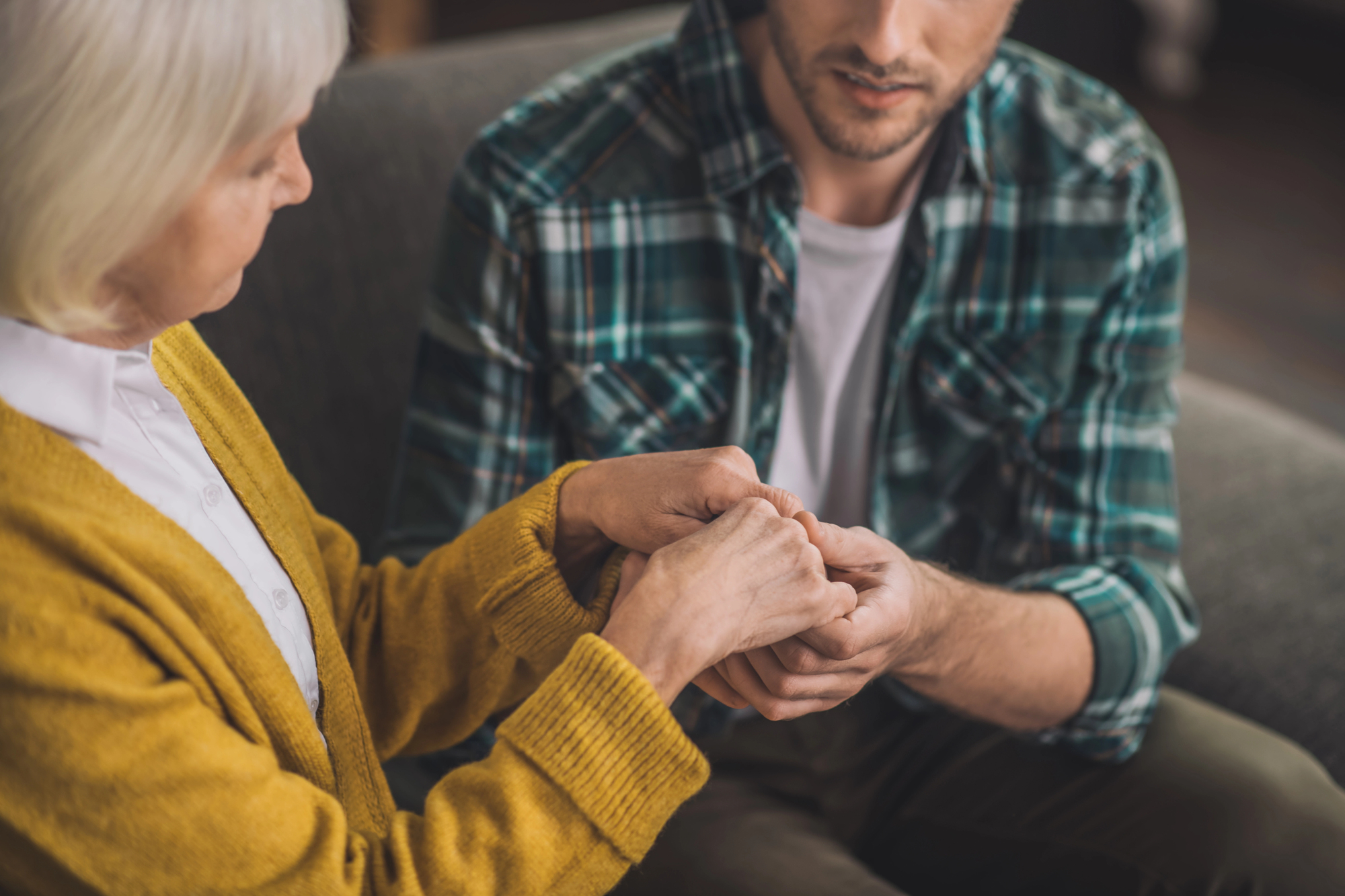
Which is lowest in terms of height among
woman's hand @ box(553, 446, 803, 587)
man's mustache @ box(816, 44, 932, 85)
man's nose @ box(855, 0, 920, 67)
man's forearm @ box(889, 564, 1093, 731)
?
man's forearm @ box(889, 564, 1093, 731)

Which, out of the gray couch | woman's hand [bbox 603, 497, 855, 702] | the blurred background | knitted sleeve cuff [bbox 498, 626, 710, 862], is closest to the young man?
the gray couch

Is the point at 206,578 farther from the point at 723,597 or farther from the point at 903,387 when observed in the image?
the point at 903,387

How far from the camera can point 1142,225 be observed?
3.33 feet

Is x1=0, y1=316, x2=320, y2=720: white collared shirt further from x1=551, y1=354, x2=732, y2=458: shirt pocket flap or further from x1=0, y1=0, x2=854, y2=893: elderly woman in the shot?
x1=551, y1=354, x2=732, y2=458: shirt pocket flap

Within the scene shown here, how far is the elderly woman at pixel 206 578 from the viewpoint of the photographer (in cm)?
45

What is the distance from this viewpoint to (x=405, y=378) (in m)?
1.10

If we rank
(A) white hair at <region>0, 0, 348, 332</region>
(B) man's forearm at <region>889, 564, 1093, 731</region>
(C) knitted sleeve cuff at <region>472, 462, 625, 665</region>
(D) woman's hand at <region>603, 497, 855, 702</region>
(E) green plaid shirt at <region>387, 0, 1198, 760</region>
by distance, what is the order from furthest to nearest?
(E) green plaid shirt at <region>387, 0, 1198, 760</region> < (B) man's forearm at <region>889, 564, 1093, 731</region> < (C) knitted sleeve cuff at <region>472, 462, 625, 665</region> < (D) woman's hand at <region>603, 497, 855, 702</region> < (A) white hair at <region>0, 0, 348, 332</region>

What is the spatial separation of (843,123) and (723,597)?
A: 50 cm

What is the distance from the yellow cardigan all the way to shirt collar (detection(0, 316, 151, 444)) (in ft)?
0.04

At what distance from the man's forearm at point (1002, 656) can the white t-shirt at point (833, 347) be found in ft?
0.58

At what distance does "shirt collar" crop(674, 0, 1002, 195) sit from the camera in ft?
3.10

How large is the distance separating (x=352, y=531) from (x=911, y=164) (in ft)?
2.19

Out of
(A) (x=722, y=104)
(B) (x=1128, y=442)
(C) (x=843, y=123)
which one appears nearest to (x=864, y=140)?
(C) (x=843, y=123)

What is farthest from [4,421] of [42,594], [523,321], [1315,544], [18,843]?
[1315,544]
